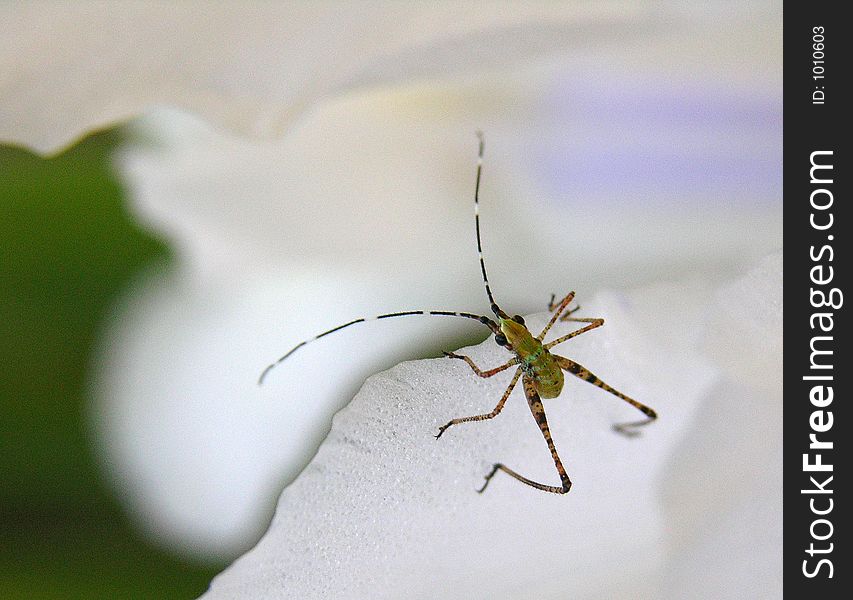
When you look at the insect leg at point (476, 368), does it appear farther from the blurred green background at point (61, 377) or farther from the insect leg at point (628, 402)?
the blurred green background at point (61, 377)

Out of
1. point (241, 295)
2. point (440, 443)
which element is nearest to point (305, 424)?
point (241, 295)

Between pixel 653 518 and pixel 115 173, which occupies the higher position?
pixel 115 173

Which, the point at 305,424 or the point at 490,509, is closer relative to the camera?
the point at 490,509

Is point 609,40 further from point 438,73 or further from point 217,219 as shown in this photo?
point 217,219

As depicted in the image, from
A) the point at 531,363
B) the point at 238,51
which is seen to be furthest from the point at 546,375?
the point at 238,51
